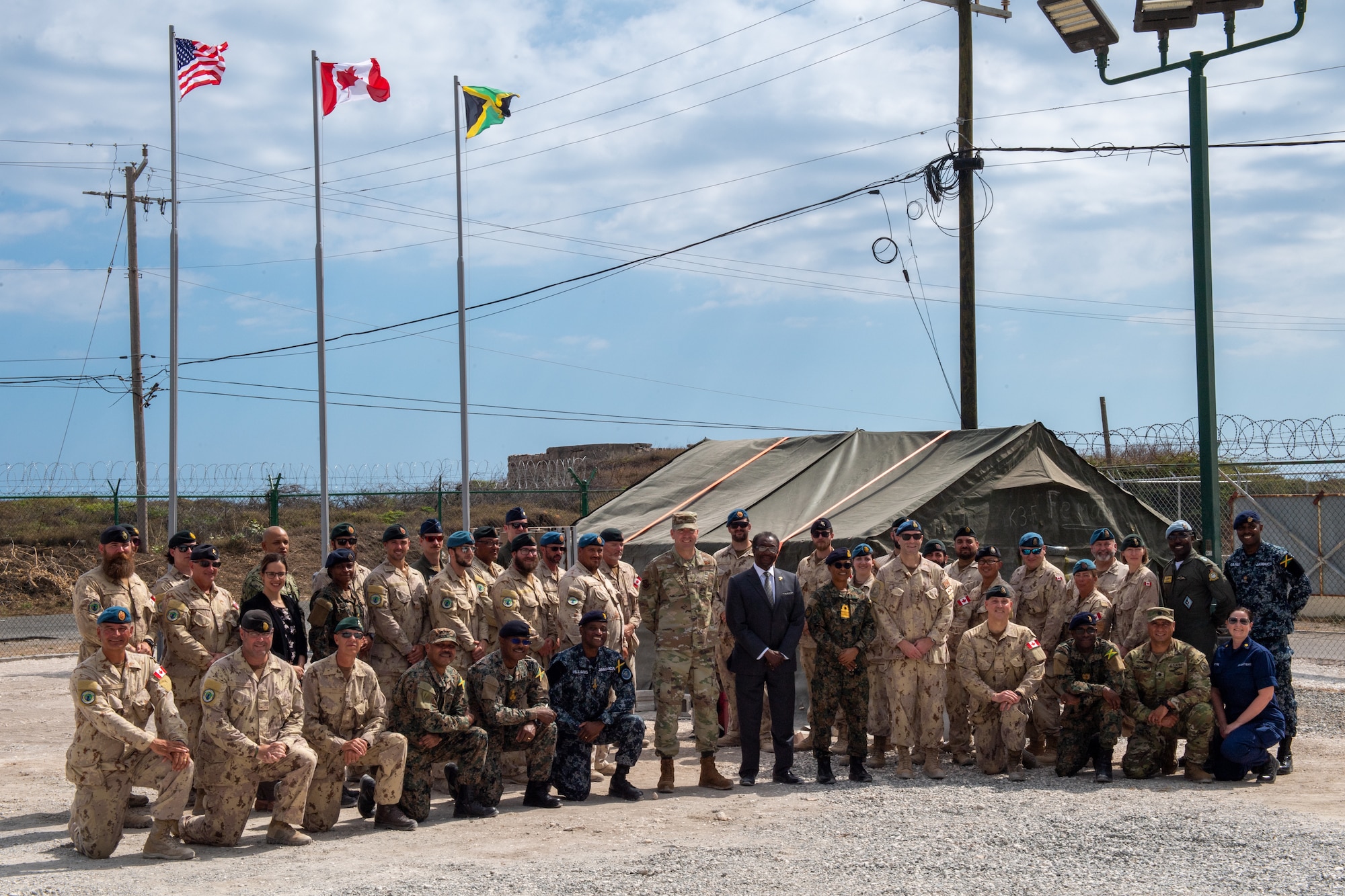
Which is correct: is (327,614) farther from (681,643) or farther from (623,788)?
(681,643)

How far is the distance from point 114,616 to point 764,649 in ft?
13.0

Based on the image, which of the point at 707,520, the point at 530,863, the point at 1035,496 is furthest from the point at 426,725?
the point at 1035,496

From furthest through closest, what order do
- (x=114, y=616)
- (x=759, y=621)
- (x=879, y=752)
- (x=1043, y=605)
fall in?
(x=1043, y=605)
(x=879, y=752)
(x=759, y=621)
(x=114, y=616)

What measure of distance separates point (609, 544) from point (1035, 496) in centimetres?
469

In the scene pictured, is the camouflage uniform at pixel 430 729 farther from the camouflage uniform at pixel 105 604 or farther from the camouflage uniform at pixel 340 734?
the camouflage uniform at pixel 105 604

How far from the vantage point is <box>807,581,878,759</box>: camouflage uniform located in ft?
27.1

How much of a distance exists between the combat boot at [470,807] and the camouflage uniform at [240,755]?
92 cm

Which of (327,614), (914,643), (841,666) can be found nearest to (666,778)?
(841,666)

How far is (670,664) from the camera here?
8266mm

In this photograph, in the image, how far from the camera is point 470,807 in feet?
23.8

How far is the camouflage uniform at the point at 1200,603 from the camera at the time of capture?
8727 millimetres

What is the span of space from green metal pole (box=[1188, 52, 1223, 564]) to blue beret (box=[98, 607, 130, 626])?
25.5ft

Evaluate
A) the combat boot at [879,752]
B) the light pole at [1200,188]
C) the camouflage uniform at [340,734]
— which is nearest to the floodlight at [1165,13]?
the light pole at [1200,188]

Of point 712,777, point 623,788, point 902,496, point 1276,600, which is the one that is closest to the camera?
point 623,788
